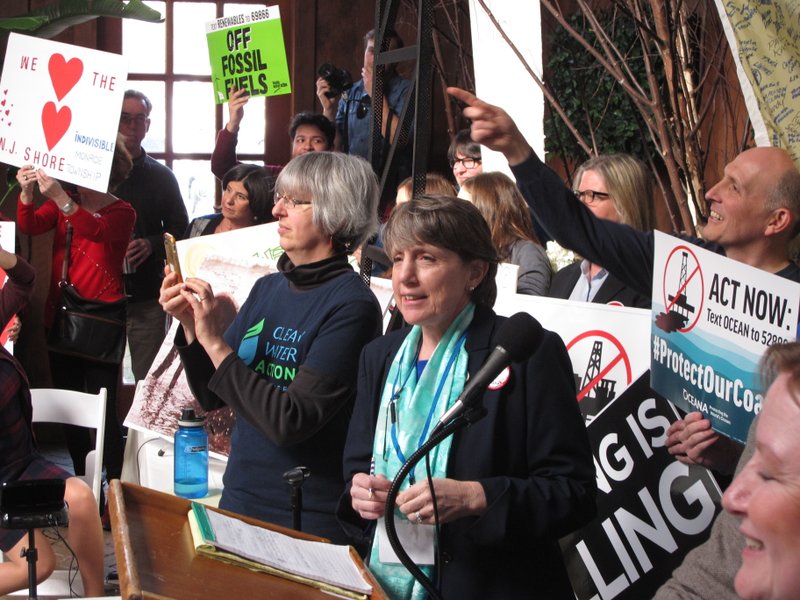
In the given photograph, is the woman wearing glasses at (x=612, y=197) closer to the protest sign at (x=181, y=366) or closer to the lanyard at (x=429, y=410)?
the protest sign at (x=181, y=366)

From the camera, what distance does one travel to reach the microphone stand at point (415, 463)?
1482mm

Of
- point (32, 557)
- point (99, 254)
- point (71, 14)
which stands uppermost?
point (71, 14)

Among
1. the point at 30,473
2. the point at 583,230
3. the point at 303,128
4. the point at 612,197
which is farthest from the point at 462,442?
the point at 303,128

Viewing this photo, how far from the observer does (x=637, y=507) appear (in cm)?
244

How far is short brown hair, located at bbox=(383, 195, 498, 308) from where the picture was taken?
1976mm

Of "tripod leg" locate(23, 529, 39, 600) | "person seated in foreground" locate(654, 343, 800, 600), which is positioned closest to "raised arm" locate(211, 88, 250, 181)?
"tripod leg" locate(23, 529, 39, 600)

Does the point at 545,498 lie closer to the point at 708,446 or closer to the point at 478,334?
the point at 478,334

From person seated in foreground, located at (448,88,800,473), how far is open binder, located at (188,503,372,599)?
36.8 inches

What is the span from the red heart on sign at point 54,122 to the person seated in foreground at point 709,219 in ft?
8.97

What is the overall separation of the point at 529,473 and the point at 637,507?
→ 2.22 ft

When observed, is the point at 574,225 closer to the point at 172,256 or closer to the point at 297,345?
the point at 297,345

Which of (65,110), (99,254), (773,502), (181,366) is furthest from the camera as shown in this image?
(99,254)

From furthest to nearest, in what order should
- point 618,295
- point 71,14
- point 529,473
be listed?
point 71,14
point 618,295
point 529,473
